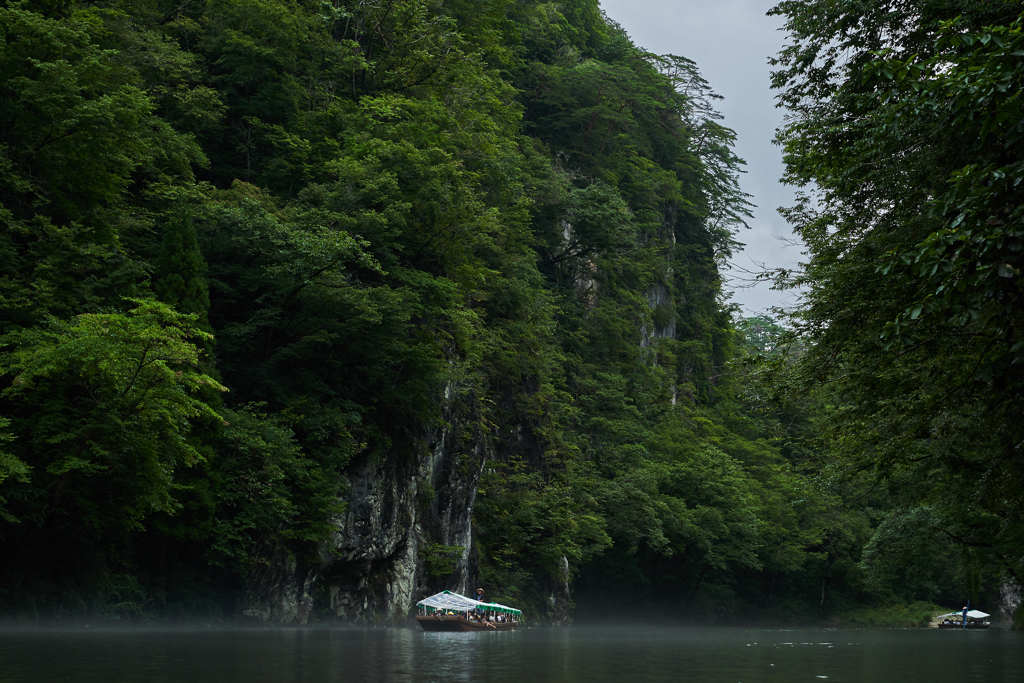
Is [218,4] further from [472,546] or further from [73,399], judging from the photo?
[472,546]

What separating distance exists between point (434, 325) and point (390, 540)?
844 centimetres

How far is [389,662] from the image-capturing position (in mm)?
17156

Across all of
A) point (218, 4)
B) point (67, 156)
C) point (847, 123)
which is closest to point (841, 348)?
point (847, 123)

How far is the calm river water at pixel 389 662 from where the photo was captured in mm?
13656

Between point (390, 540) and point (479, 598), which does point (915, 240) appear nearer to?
point (390, 540)

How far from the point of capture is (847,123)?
17.1m

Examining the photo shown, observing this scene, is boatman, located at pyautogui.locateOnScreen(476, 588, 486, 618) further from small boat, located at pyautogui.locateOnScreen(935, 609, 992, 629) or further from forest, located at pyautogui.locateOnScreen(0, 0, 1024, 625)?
small boat, located at pyautogui.locateOnScreen(935, 609, 992, 629)

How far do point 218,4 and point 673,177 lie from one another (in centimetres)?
4296

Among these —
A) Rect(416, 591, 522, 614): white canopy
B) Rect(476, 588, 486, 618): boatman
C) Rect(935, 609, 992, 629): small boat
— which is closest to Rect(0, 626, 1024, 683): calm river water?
Rect(416, 591, 522, 614): white canopy

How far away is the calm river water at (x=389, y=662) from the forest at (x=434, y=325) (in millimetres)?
3382

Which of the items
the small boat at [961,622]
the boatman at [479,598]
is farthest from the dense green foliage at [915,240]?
the small boat at [961,622]

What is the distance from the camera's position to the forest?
16.0 m

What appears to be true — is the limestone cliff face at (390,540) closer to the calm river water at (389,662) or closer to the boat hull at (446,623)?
the boat hull at (446,623)

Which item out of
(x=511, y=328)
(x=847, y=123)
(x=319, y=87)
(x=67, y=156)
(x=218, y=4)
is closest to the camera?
(x=847, y=123)
